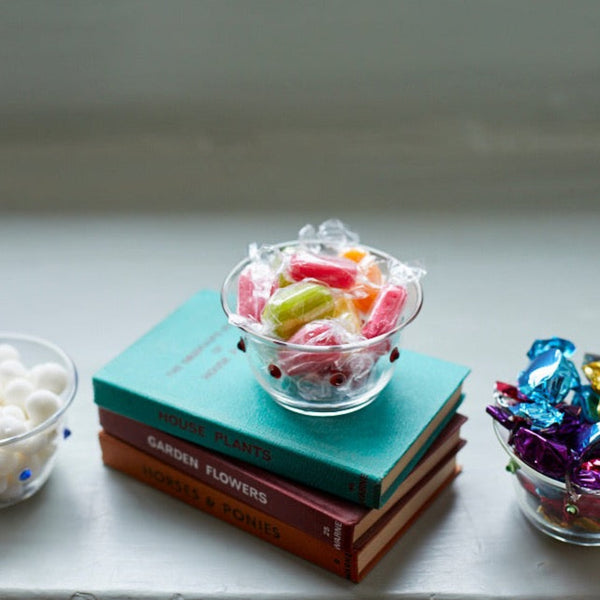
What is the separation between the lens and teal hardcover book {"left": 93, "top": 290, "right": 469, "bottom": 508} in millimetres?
893

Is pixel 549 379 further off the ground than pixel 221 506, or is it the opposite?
pixel 549 379

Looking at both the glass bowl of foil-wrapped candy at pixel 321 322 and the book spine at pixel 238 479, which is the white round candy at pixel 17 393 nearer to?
the book spine at pixel 238 479

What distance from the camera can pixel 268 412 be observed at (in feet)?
3.12

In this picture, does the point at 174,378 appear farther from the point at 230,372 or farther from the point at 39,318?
the point at 39,318

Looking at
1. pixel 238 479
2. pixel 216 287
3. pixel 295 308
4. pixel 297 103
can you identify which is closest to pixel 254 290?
pixel 295 308

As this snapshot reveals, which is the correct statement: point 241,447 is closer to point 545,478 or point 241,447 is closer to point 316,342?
point 316,342

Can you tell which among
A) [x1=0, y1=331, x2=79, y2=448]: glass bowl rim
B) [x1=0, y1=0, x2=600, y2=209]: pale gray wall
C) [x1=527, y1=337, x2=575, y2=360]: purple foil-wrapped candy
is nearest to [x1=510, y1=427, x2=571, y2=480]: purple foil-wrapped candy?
[x1=527, y1=337, x2=575, y2=360]: purple foil-wrapped candy

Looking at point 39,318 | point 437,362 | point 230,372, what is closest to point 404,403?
point 437,362

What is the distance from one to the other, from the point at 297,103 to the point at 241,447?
2.62ft

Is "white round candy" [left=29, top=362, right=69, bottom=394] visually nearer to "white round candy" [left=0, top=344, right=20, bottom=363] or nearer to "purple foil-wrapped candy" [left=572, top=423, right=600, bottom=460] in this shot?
"white round candy" [left=0, top=344, right=20, bottom=363]

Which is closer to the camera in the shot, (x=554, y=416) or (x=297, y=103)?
(x=554, y=416)

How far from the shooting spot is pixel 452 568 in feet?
3.03

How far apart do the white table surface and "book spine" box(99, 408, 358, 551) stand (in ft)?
0.15

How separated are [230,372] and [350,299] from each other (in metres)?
0.17
